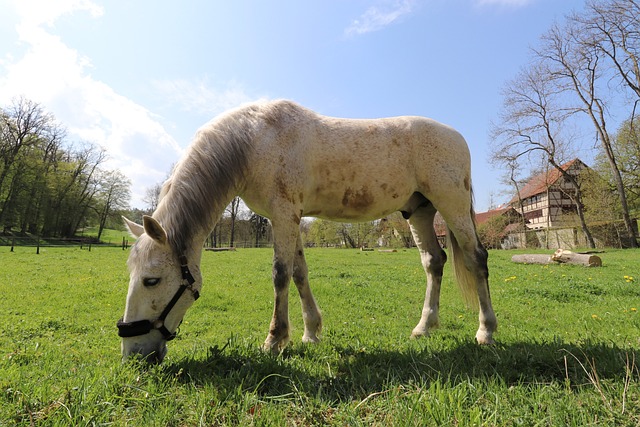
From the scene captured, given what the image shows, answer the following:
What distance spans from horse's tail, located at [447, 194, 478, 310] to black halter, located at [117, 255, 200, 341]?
2.93m

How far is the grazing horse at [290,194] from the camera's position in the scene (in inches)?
104

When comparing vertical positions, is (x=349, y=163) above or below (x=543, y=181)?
below

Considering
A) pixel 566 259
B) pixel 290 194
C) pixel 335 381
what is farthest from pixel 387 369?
pixel 566 259

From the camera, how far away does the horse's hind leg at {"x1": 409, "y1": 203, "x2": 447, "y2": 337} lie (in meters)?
4.12

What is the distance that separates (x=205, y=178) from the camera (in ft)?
9.59

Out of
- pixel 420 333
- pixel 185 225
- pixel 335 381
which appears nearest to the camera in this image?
pixel 335 381

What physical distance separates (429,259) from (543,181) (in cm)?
4007

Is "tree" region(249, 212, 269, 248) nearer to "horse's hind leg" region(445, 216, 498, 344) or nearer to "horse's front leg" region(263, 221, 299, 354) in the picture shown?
"horse's hind leg" region(445, 216, 498, 344)

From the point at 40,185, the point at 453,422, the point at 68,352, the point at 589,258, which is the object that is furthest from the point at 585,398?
the point at 40,185

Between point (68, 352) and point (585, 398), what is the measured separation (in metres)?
4.62

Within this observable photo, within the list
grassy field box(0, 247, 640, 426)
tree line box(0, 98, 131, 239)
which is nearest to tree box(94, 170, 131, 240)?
tree line box(0, 98, 131, 239)

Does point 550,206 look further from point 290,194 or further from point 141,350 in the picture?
point 141,350

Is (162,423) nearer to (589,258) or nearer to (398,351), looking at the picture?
(398,351)

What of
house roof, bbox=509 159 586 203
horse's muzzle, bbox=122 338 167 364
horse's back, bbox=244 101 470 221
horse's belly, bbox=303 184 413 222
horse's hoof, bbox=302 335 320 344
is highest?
house roof, bbox=509 159 586 203
